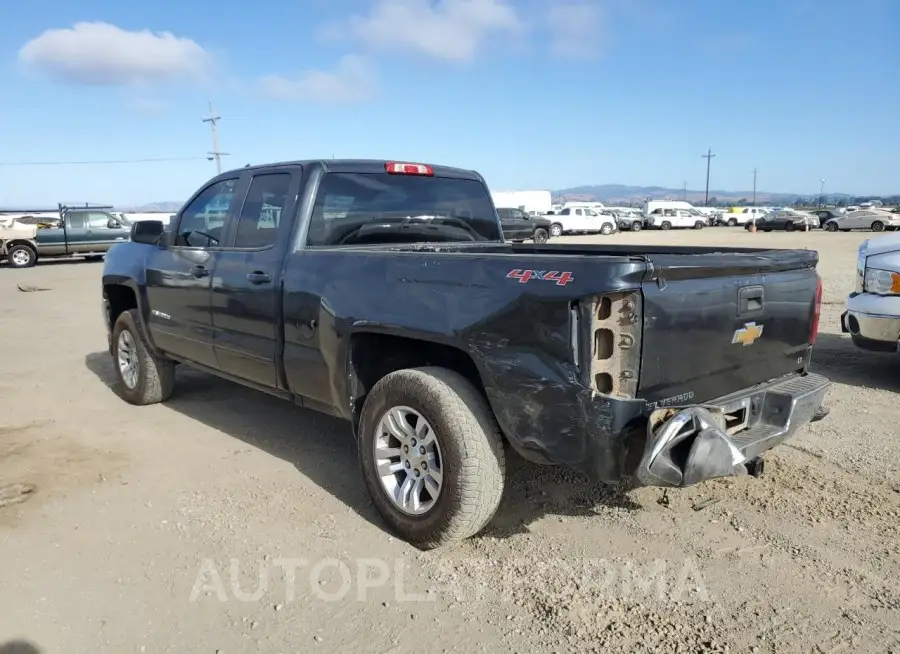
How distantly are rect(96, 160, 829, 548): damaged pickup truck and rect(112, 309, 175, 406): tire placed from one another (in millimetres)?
930

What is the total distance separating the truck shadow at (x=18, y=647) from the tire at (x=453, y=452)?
155 cm

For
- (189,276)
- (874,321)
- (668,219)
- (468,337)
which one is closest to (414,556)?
(468,337)

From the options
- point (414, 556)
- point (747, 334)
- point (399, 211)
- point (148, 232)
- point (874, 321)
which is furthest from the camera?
point (874, 321)

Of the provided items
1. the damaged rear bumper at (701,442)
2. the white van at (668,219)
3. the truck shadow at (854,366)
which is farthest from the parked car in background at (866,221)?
the damaged rear bumper at (701,442)

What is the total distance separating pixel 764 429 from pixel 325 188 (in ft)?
8.89

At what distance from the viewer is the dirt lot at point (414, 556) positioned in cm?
271

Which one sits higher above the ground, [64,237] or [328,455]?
[64,237]

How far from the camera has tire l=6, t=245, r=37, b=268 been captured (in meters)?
22.2

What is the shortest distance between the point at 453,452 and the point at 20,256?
23845 millimetres

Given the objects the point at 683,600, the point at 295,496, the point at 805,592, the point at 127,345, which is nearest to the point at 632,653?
the point at 683,600

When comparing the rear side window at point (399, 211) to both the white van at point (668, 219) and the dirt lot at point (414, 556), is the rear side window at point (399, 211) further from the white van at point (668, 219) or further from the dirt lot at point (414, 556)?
the white van at point (668, 219)

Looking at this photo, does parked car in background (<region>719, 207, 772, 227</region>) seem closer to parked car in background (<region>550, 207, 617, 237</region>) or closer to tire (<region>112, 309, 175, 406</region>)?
parked car in background (<region>550, 207, 617, 237</region>)

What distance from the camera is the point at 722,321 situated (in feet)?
9.84

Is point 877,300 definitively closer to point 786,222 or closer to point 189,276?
point 189,276
